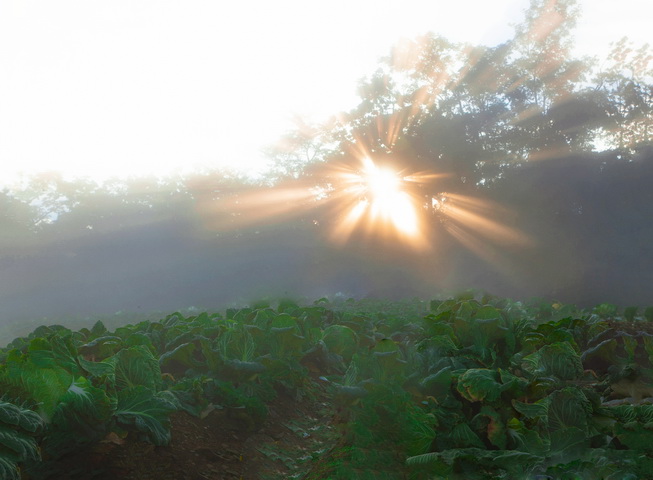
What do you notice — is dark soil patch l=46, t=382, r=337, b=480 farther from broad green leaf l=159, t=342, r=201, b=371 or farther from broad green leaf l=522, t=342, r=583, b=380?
broad green leaf l=522, t=342, r=583, b=380

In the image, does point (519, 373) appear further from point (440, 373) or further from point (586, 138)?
point (586, 138)

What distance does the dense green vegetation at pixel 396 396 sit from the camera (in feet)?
8.49

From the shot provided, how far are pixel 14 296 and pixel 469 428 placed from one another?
4433cm

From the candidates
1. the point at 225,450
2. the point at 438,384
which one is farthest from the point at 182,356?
the point at 438,384

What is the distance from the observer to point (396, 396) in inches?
131

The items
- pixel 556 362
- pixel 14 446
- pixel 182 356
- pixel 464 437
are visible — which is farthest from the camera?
pixel 182 356

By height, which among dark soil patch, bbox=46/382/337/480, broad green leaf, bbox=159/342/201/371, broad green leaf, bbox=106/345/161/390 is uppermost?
broad green leaf, bbox=106/345/161/390

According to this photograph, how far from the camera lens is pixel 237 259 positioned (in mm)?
34781

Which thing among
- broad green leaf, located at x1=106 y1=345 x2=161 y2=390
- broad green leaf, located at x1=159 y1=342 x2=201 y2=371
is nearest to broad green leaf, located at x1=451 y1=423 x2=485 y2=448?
broad green leaf, located at x1=106 y1=345 x2=161 y2=390

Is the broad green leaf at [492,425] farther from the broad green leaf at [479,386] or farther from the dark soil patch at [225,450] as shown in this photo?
the dark soil patch at [225,450]

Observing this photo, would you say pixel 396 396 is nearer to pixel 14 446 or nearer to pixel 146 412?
pixel 146 412

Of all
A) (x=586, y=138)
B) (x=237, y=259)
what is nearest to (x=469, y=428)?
(x=586, y=138)

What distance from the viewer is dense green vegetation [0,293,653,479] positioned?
2588 mm

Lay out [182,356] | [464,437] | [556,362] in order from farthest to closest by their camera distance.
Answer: [182,356] → [556,362] → [464,437]
